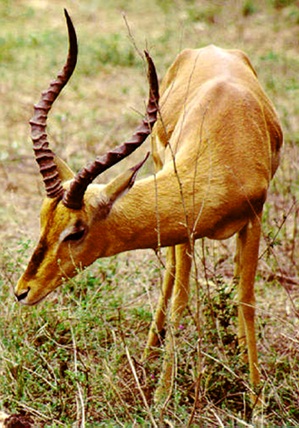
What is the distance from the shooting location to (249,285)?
491cm

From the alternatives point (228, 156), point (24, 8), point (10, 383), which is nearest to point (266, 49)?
point (24, 8)

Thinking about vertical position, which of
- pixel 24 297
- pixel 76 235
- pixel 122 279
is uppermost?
pixel 76 235

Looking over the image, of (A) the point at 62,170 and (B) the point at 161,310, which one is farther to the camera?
(B) the point at 161,310

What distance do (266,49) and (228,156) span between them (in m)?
6.41

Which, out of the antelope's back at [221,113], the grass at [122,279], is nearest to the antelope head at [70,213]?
the grass at [122,279]

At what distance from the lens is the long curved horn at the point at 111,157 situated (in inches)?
163

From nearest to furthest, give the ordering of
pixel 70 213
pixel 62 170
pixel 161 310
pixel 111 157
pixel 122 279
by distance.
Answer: pixel 111 157, pixel 70 213, pixel 62 170, pixel 161 310, pixel 122 279

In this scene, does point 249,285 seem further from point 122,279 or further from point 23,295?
point 23,295

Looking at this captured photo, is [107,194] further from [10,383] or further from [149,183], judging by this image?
[10,383]

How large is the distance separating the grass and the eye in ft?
1.11

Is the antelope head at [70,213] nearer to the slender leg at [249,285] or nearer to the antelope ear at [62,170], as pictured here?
the antelope ear at [62,170]

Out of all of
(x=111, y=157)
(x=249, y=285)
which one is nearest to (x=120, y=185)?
(x=111, y=157)

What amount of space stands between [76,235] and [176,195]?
0.53 meters

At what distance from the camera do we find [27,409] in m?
4.41
